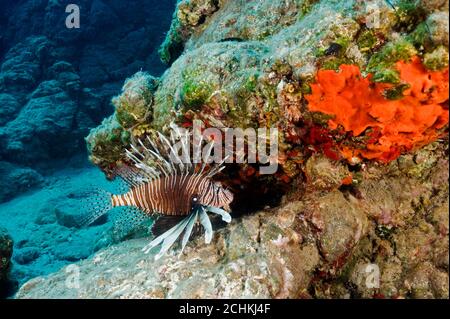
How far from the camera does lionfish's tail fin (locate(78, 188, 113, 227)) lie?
11.3ft

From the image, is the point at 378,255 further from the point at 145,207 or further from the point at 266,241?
the point at 145,207

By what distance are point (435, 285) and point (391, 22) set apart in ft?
6.65

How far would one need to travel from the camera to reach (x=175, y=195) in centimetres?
321

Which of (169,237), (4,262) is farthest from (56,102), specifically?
(169,237)

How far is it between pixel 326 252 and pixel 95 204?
229 cm

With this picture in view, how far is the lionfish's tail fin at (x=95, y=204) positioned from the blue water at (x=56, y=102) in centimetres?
381

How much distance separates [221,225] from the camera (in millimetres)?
3369

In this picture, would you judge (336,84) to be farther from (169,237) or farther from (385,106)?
(169,237)

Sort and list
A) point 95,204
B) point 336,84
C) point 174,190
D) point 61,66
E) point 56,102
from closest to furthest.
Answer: point 336,84 → point 174,190 → point 95,204 → point 56,102 → point 61,66

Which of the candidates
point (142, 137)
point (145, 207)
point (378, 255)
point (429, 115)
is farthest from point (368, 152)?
point (142, 137)

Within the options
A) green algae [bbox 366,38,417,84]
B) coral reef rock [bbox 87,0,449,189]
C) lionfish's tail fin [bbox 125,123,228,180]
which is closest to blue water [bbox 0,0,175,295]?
lionfish's tail fin [bbox 125,123,228,180]

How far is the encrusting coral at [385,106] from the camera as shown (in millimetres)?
2244

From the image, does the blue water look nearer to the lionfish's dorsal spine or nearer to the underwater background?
the lionfish's dorsal spine

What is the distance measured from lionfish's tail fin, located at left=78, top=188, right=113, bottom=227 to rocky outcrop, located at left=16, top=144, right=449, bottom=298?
0.56m
